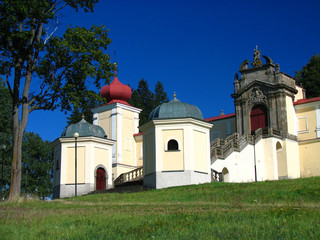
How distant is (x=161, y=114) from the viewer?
30.9m

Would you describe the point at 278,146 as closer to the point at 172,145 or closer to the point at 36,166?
the point at 172,145

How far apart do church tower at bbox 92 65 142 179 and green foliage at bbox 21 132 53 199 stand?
11.3 metres

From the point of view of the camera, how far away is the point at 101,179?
36156 mm

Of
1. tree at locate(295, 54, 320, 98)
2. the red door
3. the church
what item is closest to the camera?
the church

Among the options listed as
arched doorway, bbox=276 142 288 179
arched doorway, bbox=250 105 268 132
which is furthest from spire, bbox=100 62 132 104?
arched doorway, bbox=276 142 288 179

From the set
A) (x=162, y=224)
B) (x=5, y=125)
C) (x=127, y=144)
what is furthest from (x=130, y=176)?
(x=162, y=224)

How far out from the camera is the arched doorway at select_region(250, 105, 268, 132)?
4328 cm

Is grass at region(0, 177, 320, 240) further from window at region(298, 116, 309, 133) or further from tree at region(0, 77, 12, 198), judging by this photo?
tree at region(0, 77, 12, 198)

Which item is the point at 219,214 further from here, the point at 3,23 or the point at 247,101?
the point at 247,101

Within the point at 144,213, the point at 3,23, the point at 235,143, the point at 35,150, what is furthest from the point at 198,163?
the point at 35,150

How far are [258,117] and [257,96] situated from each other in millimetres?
1801

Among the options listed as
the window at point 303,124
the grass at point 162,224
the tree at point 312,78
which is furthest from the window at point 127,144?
the grass at point 162,224

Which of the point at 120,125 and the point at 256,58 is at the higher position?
the point at 256,58

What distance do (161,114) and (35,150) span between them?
100ft
